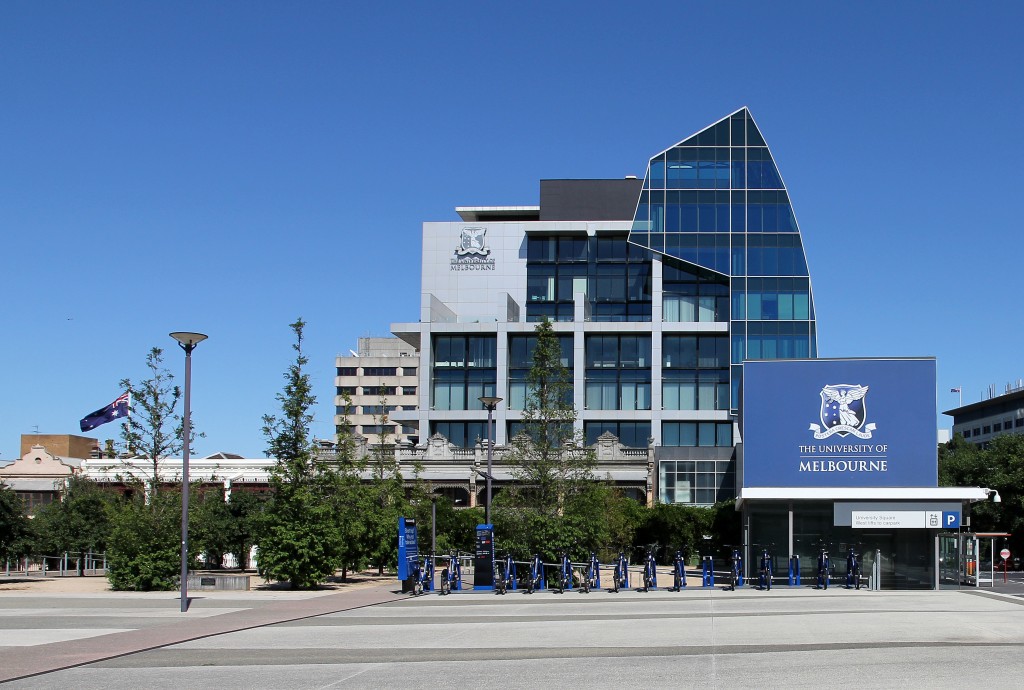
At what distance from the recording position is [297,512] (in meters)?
37.9

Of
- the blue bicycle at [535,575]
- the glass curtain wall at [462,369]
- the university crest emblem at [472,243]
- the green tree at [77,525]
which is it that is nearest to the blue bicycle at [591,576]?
the blue bicycle at [535,575]

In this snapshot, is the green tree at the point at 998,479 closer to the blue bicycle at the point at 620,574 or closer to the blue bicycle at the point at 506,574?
the blue bicycle at the point at 620,574

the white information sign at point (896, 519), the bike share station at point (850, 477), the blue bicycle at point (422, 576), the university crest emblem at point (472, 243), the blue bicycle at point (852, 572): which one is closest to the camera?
Result: the blue bicycle at point (422, 576)

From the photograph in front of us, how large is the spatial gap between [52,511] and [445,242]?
51.9m

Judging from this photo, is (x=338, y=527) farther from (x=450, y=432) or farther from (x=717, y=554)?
(x=450, y=432)

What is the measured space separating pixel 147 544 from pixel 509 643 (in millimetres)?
20335

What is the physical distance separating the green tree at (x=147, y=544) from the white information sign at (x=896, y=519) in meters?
23.1

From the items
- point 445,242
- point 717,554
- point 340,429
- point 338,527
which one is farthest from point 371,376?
point 338,527

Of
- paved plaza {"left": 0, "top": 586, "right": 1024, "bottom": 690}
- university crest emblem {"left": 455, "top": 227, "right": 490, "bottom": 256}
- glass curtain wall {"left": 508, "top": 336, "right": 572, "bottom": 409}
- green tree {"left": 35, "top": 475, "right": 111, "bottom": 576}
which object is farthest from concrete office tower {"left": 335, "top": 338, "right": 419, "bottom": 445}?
paved plaza {"left": 0, "top": 586, "right": 1024, "bottom": 690}

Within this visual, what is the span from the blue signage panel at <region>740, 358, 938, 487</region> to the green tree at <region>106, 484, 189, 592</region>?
20706mm

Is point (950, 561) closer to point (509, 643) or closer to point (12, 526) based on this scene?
point (509, 643)

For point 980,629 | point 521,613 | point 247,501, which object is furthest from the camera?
point 247,501

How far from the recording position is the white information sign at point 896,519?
4006cm

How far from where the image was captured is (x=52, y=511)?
55625 mm
